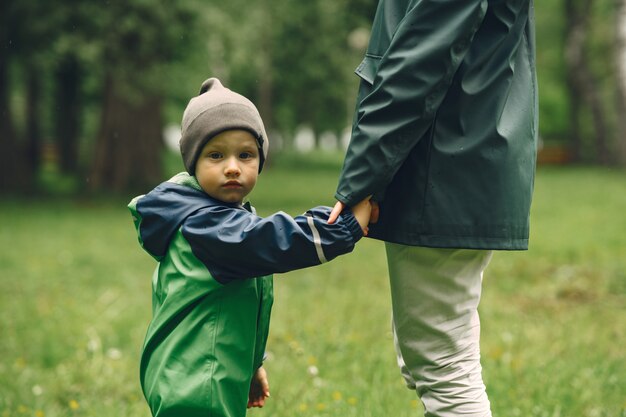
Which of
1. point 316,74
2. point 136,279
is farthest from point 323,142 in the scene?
point 136,279

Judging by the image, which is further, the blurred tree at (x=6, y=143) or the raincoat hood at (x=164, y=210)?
the blurred tree at (x=6, y=143)

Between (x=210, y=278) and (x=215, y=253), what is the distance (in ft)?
0.32

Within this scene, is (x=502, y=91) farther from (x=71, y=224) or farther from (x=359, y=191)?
(x=71, y=224)

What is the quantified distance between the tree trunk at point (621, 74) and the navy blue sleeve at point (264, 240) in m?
11.0

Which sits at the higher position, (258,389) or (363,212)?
(363,212)

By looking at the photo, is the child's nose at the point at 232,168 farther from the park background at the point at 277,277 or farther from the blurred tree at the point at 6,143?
the blurred tree at the point at 6,143

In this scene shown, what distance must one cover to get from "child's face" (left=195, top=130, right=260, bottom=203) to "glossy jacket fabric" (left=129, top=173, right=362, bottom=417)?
0.04m

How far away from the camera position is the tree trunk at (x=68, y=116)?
83.7 ft

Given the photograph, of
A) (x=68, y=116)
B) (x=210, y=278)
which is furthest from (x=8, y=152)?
(x=210, y=278)

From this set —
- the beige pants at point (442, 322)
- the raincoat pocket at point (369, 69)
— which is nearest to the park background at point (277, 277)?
the beige pants at point (442, 322)

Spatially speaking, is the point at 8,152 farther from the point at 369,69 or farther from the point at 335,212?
the point at 335,212

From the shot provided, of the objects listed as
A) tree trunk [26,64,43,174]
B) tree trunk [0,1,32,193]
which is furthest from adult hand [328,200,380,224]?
tree trunk [26,64,43,174]

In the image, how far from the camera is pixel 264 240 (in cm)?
266

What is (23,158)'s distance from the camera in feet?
65.7
